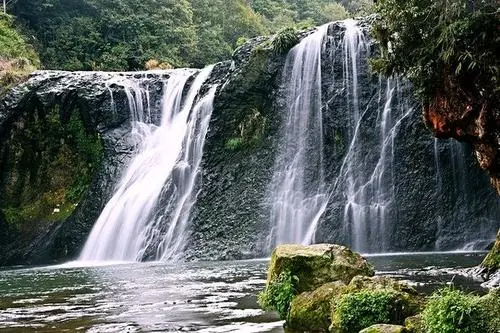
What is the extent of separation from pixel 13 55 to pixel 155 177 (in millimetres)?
14719

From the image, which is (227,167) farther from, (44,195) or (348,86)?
(44,195)

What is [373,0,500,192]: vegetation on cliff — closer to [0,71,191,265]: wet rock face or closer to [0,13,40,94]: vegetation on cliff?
[0,71,191,265]: wet rock face

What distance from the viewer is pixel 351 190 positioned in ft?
75.8

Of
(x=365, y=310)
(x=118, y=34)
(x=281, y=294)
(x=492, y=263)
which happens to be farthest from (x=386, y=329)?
(x=118, y=34)

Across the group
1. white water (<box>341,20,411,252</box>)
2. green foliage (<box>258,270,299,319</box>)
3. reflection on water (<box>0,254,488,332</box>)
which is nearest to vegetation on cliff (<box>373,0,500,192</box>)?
reflection on water (<box>0,254,488,332</box>)

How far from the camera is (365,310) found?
21.8 feet

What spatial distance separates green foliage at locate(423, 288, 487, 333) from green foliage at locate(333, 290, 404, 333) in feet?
3.04

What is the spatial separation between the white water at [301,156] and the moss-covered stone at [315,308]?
14.6m

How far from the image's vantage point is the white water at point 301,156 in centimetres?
2319

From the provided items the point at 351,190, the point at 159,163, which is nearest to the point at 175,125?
the point at 159,163

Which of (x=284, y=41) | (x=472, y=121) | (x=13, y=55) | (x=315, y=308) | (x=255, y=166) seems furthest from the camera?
(x=13, y=55)

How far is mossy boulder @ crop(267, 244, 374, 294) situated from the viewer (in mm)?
8367

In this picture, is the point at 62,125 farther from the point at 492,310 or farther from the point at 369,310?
the point at 492,310

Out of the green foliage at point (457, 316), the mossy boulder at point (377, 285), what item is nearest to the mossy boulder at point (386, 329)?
the green foliage at point (457, 316)
